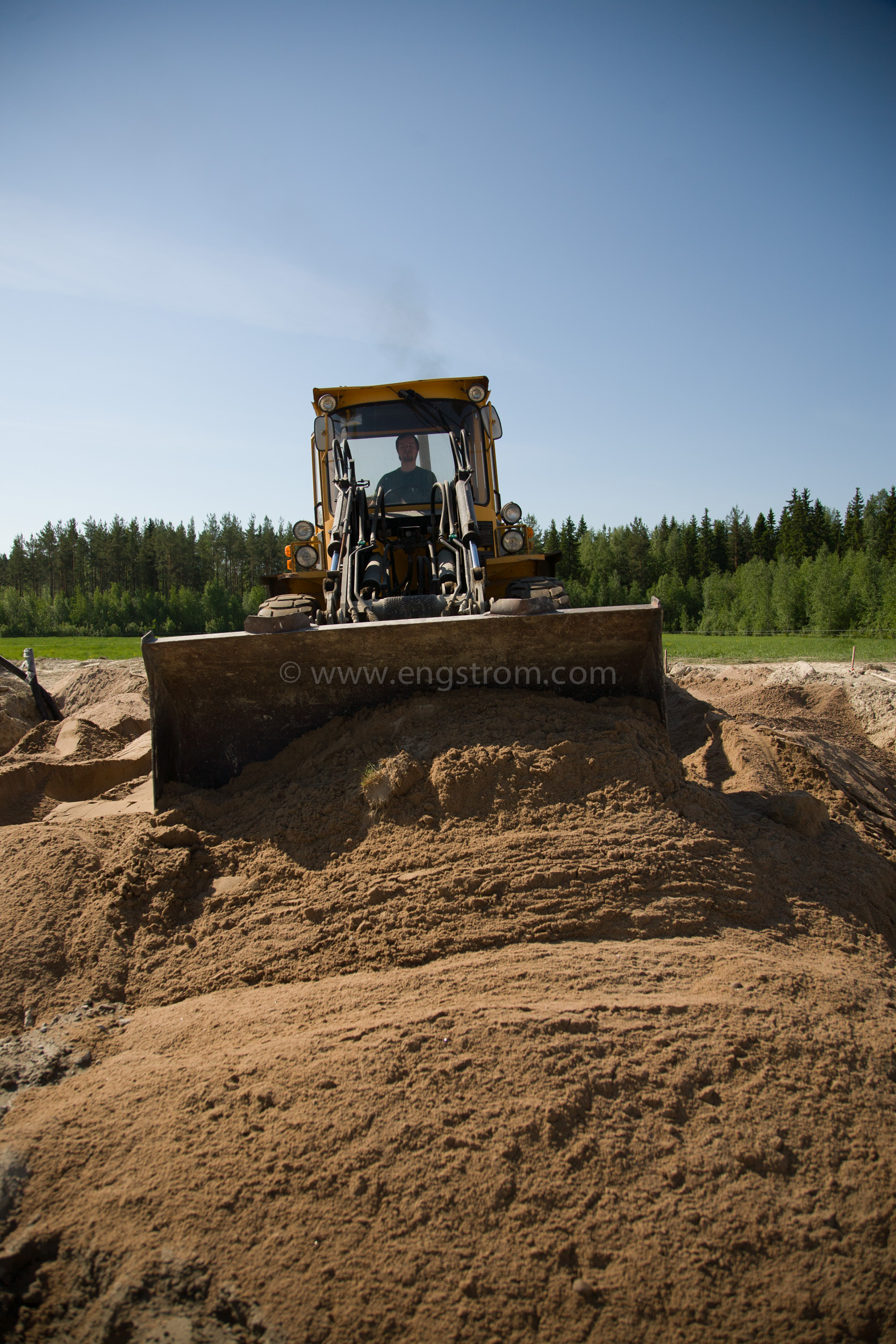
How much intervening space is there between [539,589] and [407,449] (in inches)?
74.2

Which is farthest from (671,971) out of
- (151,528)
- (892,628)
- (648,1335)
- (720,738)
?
(151,528)

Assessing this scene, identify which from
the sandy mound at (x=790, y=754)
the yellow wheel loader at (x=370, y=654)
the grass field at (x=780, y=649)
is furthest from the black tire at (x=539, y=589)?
the grass field at (x=780, y=649)

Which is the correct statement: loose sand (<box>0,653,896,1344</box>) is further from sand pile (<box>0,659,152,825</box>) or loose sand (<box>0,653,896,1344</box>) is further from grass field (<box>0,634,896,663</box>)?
grass field (<box>0,634,896,663</box>)

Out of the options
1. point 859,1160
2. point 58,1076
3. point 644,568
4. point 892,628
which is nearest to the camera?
point 859,1160

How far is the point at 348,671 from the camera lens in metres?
4.34

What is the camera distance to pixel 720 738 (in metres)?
5.54

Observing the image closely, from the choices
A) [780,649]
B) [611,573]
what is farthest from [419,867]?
[611,573]

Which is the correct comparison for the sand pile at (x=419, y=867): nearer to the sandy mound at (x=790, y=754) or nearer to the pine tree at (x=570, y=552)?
the sandy mound at (x=790, y=754)

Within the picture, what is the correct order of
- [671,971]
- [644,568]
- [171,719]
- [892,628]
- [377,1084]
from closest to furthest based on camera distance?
1. [377,1084]
2. [671,971]
3. [171,719]
4. [892,628]
5. [644,568]

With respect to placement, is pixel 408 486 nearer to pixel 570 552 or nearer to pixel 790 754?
pixel 790 754

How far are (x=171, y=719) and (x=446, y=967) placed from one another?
2.40 metres

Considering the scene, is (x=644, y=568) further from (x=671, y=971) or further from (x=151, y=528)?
(x=671, y=971)

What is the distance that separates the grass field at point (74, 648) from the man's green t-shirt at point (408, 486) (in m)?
21.6

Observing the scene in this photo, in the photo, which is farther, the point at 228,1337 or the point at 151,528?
the point at 151,528
